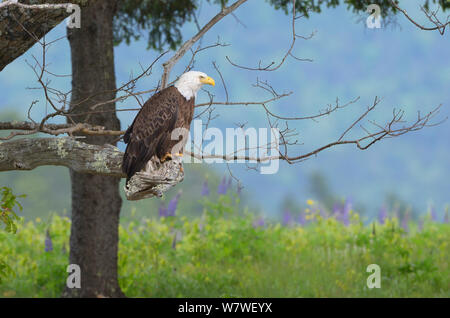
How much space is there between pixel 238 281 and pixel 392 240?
9.32 feet

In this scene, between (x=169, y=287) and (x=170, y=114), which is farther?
(x=169, y=287)

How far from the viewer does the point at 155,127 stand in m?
3.96

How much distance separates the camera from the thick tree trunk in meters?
7.37

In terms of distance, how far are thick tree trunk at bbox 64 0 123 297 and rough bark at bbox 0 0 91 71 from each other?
2.62 m

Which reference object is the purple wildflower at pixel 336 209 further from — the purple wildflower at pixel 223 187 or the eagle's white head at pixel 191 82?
the eagle's white head at pixel 191 82

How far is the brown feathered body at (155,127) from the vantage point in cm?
385

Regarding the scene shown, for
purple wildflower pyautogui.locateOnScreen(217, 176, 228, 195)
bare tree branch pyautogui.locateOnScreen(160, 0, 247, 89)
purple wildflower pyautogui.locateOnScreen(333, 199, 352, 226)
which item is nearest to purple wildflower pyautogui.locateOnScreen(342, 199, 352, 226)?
purple wildflower pyautogui.locateOnScreen(333, 199, 352, 226)

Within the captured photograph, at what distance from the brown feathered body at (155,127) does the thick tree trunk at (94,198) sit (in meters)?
3.38

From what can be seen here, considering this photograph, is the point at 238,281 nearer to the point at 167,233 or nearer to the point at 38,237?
the point at 167,233

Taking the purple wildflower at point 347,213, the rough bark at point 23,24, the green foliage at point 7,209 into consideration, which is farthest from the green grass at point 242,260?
the rough bark at point 23,24

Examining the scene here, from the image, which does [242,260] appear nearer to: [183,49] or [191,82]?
[183,49]

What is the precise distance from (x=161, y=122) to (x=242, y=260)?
5295 mm

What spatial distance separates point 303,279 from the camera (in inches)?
334

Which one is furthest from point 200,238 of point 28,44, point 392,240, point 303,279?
point 28,44
